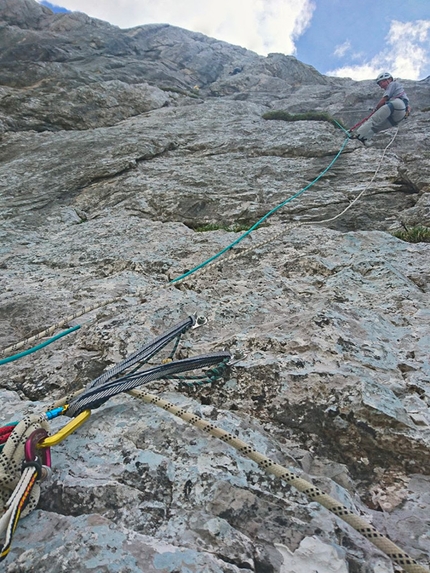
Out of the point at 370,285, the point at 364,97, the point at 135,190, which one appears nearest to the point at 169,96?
the point at 364,97

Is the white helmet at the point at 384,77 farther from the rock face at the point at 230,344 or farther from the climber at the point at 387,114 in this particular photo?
the rock face at the point at 230,344

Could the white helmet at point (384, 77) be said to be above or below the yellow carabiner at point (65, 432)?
above

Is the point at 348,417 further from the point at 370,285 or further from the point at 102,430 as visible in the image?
the point at 370,285

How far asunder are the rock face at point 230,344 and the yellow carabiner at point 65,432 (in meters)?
0.10

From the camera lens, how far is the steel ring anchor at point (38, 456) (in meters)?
1.42

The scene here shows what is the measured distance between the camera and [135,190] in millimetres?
6605

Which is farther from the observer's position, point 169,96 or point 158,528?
point 169,96

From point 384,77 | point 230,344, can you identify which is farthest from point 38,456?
point 384,77

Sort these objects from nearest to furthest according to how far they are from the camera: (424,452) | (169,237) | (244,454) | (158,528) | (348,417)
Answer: (158,528)
(244,454)
(424,452)
(348,417)
(169,237)

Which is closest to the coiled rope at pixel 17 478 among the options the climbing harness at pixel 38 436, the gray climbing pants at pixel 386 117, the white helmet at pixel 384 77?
the climbing harness at pixel 38 436

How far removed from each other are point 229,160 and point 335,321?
20.1 ft

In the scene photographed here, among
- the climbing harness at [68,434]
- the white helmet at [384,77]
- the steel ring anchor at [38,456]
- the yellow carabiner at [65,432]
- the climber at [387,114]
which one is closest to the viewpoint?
the climbing harness at [68,434]

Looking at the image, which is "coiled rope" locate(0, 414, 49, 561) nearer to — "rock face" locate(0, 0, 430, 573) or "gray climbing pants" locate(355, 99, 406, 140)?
"rock face" locate(0, 0, 430, 573)

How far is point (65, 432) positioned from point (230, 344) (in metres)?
1.23
